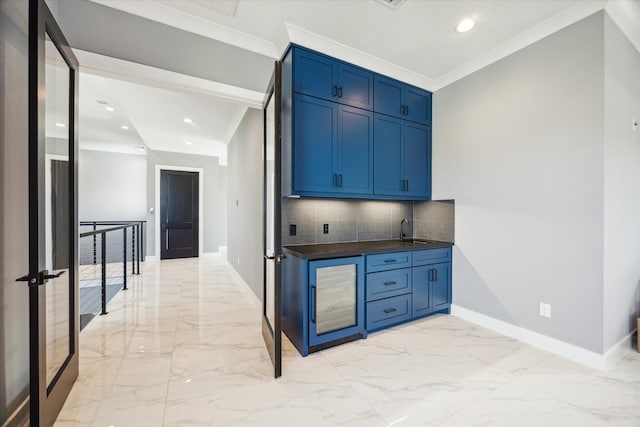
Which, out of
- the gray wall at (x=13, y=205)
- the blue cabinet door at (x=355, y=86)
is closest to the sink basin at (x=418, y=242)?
the blue cabinet door at (x=355, y=86)

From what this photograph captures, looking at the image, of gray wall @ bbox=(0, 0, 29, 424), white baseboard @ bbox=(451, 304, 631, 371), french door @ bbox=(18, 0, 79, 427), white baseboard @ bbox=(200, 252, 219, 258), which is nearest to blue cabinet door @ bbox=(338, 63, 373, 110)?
french door @ bbox=(18, 0, 79, 427)

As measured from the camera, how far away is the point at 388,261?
269cm

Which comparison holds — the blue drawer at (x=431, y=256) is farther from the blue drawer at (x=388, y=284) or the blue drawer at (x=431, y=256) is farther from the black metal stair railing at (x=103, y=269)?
the black metal stair railing at (x=103, y=269)

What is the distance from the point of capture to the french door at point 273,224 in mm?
1974

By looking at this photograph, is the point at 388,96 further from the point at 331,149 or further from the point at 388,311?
the point at 388,311

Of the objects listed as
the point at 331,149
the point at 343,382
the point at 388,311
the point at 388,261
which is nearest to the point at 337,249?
the point at 388,261

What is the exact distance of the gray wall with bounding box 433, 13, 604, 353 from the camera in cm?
209

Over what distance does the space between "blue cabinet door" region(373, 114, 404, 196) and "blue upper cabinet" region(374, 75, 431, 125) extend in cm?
11

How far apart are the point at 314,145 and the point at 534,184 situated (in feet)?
6.61

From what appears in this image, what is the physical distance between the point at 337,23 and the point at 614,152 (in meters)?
2.47

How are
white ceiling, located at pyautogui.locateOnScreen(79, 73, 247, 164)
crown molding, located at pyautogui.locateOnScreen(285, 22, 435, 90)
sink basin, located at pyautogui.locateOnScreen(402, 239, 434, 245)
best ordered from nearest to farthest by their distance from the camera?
crown molding, located at pyautogui.locateOnScreen(285, 22, 435, 90), sink basin, located at pyautogui.locateOnScreen(402, 239, 434, 245), white ceiling, located at pyautogui.locateOnScreen(79, 73, 247, 164)

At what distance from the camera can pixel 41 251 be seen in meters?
1.34

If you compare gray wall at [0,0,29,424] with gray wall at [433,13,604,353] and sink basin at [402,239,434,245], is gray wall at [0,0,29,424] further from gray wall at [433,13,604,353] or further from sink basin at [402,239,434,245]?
gray wall at [433,13,604,353]

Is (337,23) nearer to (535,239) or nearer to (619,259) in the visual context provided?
(535,239)
